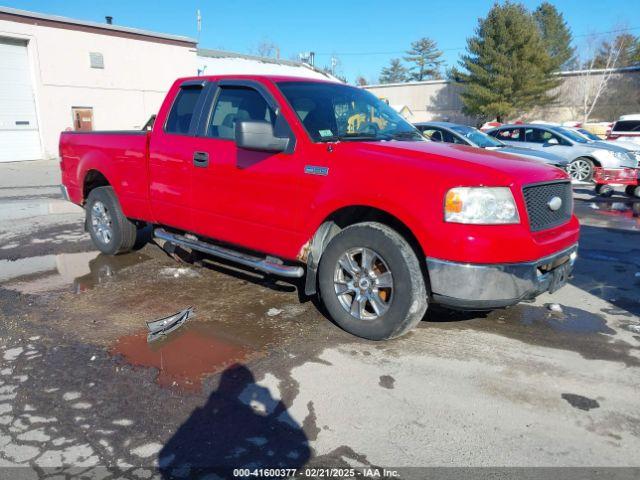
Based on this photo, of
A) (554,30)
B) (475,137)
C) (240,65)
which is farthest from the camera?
(554,30)

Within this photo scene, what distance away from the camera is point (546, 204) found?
3.60 metres

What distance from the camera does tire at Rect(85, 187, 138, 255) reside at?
5828 mm

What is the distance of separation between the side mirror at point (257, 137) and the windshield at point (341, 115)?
308mm

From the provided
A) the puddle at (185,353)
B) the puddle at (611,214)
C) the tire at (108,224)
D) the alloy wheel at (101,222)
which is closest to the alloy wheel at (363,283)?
the puddle at (185,353)

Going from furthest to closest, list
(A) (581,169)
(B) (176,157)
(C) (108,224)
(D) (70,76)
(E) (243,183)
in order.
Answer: (D) (70,76) → (A) (581,169) → (C) (108,224) → (B) (176,157) → (E) (243,183)

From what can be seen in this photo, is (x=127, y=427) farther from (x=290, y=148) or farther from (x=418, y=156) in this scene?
(x=418, y=156)

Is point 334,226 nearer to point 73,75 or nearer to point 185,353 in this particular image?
point 185,353

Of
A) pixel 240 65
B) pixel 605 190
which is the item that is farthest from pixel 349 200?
pixel 240 65

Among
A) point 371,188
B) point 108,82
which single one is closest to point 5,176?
point 108,82

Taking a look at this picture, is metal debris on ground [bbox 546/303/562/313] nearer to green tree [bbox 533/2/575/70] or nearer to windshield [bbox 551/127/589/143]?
windshield [bbox 551/127/589/143]

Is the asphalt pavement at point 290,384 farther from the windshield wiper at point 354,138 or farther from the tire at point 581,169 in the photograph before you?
the tire at point 581,169

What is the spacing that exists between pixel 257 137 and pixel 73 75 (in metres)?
22.7

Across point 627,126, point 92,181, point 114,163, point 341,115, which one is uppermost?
point 341,115

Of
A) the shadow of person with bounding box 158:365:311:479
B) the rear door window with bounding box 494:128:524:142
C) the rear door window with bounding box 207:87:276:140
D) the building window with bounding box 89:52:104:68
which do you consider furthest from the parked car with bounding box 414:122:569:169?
the building window with bounding box 89:52:104:68
